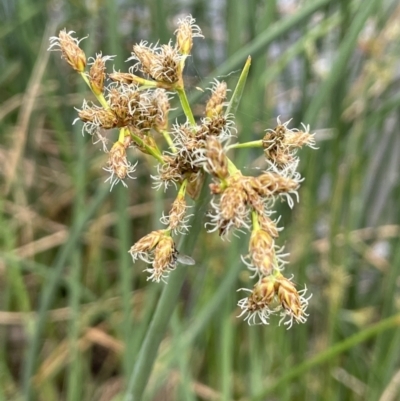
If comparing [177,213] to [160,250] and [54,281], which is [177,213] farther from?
[54,281]

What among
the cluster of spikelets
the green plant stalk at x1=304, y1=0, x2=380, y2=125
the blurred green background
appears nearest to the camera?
the cluster of spikelets

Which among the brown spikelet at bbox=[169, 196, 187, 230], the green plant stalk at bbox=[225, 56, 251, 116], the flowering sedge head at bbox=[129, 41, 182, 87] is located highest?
the flowering sedge head at bbox=[129, 41, 182, 87]

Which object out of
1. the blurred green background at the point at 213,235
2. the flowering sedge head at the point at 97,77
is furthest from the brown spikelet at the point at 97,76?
the blurred green background at the point at 213,235

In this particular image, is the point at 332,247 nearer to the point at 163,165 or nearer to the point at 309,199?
the point at 309,199

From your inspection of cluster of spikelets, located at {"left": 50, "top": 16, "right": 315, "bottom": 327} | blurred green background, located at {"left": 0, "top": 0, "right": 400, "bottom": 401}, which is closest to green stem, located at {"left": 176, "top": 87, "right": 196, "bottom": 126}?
cluster of spikelets, located at {"left": 50, "top": 16, "right": 315, "bottom": 327}

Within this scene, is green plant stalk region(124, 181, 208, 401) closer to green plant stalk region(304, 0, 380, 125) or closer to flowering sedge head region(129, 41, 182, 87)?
flowering sedge head region(129, 41, 182, 87)

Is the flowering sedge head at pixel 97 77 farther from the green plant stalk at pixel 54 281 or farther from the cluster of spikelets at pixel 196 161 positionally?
the green plant stalk at pixel 54 281

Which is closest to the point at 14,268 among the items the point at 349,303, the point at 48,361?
the point at 48,361
